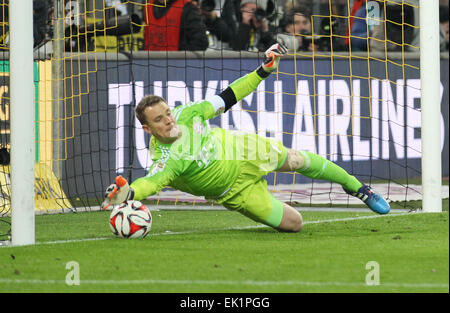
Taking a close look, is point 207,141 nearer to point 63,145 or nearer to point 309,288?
point 309,288

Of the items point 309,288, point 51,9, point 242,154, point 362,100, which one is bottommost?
point 309,288

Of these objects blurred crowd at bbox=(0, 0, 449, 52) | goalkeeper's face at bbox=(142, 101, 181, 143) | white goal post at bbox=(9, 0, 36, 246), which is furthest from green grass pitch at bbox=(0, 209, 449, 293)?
blurred crowd at bbox=(0, 0, 449, 52)

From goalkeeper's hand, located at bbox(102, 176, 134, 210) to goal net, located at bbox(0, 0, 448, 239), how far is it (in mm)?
4070

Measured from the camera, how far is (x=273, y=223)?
28.2 ft

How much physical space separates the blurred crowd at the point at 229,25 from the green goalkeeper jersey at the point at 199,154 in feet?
12.8

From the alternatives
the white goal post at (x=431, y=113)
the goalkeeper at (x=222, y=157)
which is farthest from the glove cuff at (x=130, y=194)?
the white goal post at (x=431, y=113)

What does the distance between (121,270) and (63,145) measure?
6.07 meters

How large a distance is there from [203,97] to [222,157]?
4.91 m

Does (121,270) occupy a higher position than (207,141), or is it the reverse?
(207,141)

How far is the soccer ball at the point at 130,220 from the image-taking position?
8.25 meters

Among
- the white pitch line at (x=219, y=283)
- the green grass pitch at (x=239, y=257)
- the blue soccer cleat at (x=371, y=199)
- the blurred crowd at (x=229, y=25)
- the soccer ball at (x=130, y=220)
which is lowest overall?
the white pitch line at (x=219, y=283)

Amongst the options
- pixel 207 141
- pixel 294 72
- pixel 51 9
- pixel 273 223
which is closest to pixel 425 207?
pixel 273 223

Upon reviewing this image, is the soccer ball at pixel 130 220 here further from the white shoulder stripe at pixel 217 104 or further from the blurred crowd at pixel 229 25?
the blurred crowd at pixel 229 25

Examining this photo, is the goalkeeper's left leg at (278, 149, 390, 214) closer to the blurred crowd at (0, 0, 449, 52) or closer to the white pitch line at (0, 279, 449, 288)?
the white pitch line at (0, 279, 449, 288)
